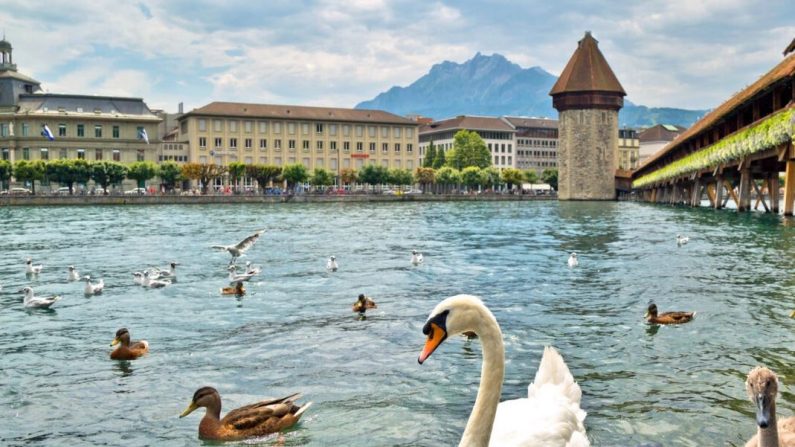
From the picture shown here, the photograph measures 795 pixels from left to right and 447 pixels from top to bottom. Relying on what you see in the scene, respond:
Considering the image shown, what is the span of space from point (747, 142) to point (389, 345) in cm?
2913

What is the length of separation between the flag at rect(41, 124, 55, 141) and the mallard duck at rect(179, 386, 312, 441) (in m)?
94.3

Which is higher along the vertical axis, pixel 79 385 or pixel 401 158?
pixel 401 158

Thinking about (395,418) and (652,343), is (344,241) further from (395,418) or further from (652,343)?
(395,418)

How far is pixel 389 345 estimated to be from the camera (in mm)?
11484

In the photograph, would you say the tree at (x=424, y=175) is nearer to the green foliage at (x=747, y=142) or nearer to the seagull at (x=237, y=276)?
the green foliage at (x=747, y=142)

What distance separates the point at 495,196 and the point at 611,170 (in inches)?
690

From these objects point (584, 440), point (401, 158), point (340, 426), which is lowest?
point (340, 426)

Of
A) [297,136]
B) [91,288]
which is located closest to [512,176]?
[297,136]

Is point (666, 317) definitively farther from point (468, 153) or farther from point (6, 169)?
point (468, 153)

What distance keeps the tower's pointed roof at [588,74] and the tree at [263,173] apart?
3806 centimetres

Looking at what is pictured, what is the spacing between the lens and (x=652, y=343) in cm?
1128

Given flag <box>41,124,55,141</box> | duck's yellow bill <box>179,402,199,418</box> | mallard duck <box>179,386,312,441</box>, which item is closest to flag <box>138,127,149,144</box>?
flag <box>41,124,55,141</box>

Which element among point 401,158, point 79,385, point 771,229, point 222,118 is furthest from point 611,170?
point 79,385

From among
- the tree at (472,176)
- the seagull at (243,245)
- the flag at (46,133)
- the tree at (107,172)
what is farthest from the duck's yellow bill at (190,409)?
the tree at (472,176)
